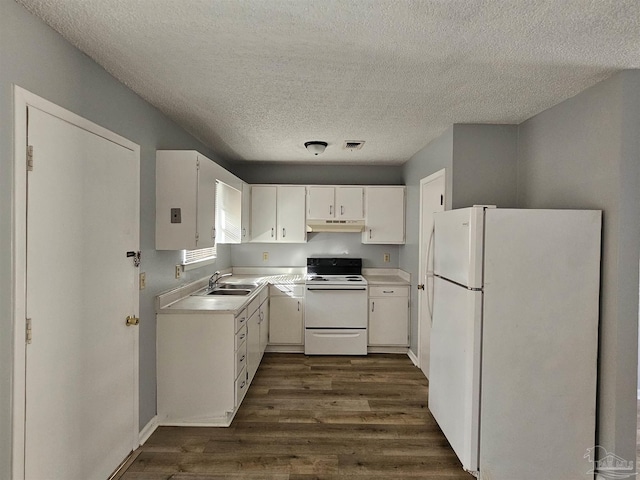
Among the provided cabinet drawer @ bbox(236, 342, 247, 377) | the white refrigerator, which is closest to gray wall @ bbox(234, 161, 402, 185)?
cabinet drawer @ bbox(236, 342, 247, 377)

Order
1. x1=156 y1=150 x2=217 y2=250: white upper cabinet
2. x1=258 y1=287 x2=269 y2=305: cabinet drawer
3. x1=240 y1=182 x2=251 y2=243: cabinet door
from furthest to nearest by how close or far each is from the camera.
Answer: x1=240 y1=182 x2=251 y2=243: cabinet door
x1=258 y1=287 x2=269 y2=305: cabinet drawer
x1=156 y1=150 x2=217 y2=250: white upper cabinet

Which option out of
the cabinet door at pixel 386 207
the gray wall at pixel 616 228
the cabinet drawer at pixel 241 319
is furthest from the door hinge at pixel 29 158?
the cabinet door at pixel 386 207

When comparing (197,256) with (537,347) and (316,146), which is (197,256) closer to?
(316,146)

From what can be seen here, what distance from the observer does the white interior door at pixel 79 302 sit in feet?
4.95

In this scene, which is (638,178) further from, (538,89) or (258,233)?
(258,233)

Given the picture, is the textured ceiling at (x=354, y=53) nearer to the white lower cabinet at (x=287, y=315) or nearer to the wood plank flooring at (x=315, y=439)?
the white lower cabinet at (x=287, y=315)

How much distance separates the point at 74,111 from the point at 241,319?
182 centimetres

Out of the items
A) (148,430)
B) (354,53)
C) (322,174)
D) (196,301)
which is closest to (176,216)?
(196,301)

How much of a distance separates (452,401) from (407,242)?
241cm

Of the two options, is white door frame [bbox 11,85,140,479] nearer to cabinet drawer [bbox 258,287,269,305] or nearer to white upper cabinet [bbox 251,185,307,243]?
cabinet drawer [bbox 258,287,269,305]

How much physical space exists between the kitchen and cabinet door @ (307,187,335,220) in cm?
158

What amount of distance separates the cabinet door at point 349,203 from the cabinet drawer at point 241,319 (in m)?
2.05

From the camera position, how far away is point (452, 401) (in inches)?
89.3

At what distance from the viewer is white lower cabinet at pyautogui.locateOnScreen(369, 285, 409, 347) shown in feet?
13.8
